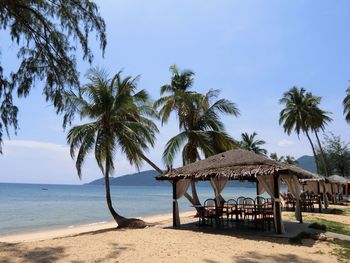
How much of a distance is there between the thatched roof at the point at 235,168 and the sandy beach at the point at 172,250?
2.04 metres

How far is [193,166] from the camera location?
1446cm

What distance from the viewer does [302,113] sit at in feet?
124

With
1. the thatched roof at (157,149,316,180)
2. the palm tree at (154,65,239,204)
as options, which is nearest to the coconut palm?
the palm tree at (154,65,239,204)

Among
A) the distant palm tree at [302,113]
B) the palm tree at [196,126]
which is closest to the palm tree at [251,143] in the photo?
the distant palm tree at [302,113]

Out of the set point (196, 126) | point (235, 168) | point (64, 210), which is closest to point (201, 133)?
point (196, 126)

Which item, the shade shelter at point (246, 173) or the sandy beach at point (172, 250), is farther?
the shade shelter at point (246, 173)

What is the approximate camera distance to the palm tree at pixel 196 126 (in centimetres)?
1903

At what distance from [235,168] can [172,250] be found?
15.3ft

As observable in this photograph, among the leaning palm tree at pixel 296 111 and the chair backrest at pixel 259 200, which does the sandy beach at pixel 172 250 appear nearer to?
the chair backrest at pixel 259 200

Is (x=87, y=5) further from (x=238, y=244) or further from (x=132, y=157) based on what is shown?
(x=132, y=157)

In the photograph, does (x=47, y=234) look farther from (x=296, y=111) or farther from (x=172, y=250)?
(x=296, y=111)

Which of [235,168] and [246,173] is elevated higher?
[235,168]

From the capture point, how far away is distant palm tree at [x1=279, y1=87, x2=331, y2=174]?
37719 millimetres

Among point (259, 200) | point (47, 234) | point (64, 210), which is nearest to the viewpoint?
point (259, 200)
